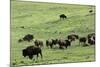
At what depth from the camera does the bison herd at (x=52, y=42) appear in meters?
2.40

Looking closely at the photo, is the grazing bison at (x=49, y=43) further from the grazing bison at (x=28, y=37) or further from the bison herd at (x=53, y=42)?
the grazing bison at (x=28, y=37)

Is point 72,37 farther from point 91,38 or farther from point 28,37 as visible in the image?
point 28,37

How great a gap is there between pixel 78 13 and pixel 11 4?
836 mm

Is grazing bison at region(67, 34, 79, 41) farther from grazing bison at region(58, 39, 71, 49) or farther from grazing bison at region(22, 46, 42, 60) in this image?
grazing bison at region(22, 46, 42, 60)

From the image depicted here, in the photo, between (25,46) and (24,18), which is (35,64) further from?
(24,18)

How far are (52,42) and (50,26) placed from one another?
0.19 meters

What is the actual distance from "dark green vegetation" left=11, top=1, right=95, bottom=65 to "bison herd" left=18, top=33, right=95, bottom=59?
0.04 meters

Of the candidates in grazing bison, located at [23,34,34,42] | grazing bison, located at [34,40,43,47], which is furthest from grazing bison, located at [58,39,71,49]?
grazing bison, located at [23,34,34,42]

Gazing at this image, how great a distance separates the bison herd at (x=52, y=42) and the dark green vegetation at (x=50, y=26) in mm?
39

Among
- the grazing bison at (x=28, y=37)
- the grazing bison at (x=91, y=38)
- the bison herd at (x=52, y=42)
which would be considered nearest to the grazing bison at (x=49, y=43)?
the bison herd at (x=52, y=42)

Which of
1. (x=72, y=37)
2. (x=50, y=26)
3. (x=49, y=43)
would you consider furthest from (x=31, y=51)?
(x=72, y=37)
